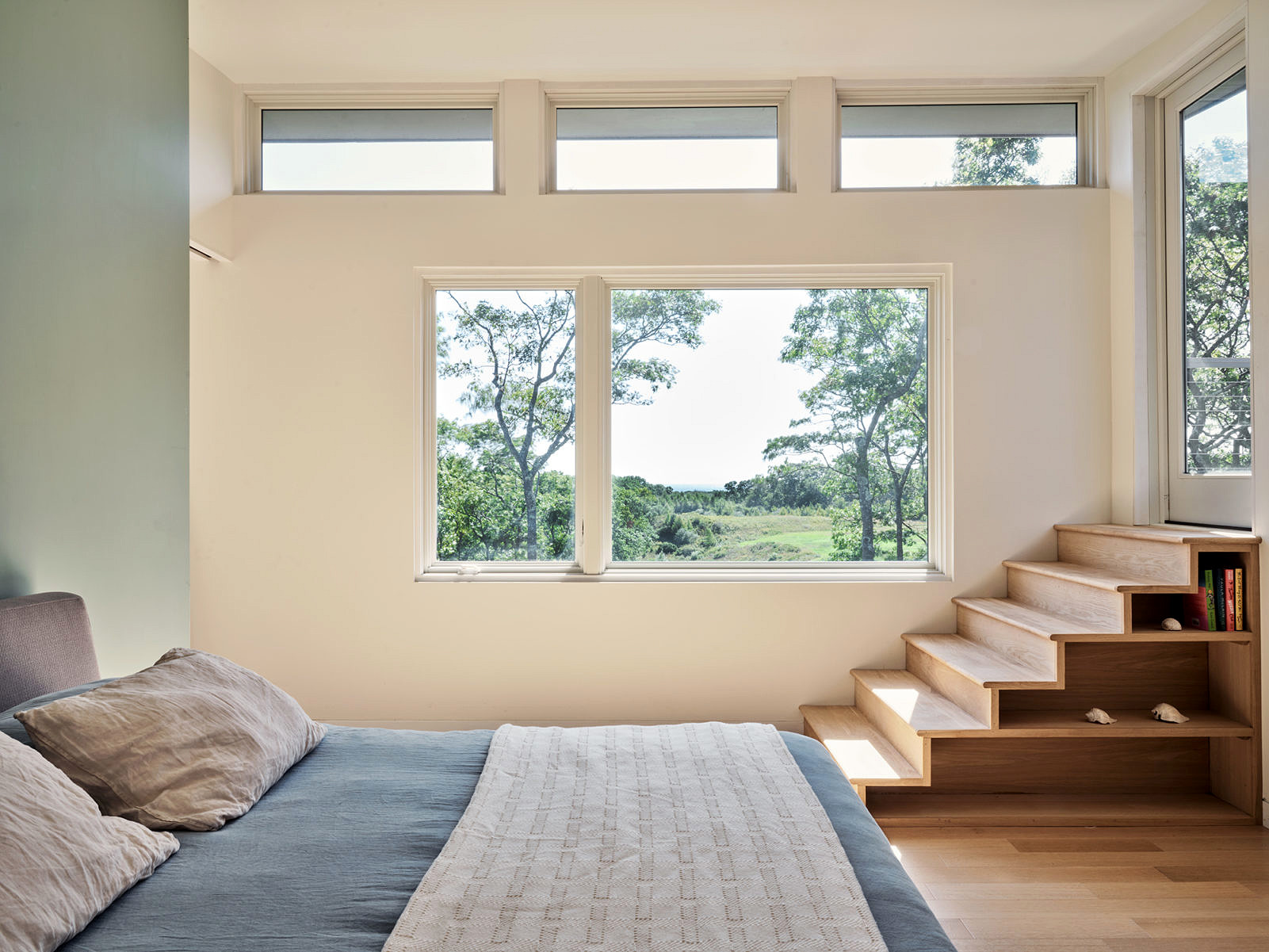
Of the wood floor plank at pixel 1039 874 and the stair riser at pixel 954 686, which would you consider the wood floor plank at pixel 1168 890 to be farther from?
the stair riser at pixel 954 686

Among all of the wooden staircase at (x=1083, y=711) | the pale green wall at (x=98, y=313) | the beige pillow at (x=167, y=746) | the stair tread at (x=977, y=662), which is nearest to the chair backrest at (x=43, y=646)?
the pale green wall at (x=98, y=313)

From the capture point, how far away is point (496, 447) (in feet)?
11.7

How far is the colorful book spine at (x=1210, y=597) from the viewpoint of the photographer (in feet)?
8.97

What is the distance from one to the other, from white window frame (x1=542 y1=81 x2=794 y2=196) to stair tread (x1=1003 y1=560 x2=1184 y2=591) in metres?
1.88

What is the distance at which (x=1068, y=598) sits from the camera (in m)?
2.97

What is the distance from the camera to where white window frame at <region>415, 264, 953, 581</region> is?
138 inches

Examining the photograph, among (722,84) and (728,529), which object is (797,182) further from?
(728,529)

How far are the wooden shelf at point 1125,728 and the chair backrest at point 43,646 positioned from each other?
2665mm

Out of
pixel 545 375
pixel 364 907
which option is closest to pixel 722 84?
pixel 545 375

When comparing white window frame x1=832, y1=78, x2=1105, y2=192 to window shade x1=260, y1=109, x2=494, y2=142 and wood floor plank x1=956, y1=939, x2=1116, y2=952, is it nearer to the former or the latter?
window shade x1=260, y1=109, x2=494, y2=142

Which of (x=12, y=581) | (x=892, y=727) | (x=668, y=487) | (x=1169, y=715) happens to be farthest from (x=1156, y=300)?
(x=12, y=581)

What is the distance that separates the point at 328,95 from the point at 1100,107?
3.34 m

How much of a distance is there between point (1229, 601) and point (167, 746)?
3101mm

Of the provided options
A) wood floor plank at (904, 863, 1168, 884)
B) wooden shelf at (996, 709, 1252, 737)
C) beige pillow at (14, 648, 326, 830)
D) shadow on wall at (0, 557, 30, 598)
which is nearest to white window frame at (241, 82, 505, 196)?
shadow on wall at (0, 557, 30, 598)
